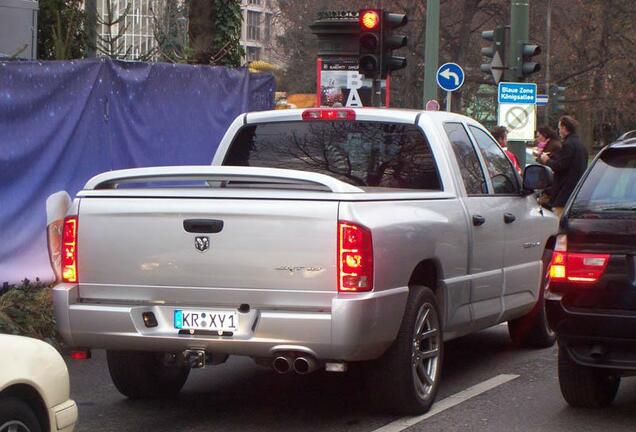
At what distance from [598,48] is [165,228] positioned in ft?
127

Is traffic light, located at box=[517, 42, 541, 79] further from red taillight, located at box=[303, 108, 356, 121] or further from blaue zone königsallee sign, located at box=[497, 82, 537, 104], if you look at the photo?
red taillight, located at box=[303, 108, 356, 121]

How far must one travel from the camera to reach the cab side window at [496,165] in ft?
29.0

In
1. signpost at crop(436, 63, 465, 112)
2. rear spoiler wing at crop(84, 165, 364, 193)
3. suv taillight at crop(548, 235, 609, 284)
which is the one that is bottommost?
suv taillight at crop(548, 235, 609, 284)

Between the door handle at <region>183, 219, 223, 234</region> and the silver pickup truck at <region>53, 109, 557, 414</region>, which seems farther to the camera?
the door handle at <region>183, 219, 223, 234</region>

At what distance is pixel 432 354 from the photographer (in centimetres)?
728

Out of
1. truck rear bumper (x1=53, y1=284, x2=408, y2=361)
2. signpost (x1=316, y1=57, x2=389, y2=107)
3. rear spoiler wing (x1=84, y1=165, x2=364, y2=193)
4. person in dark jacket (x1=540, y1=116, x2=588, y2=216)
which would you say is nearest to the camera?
truck rear bumper (x1=53, y1=284, x2=408, y2=361)

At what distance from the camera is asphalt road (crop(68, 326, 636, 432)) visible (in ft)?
22.7

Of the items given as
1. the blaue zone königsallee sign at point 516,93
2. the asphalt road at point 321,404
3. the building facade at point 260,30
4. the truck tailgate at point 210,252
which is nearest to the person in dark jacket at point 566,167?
the blaue zone königsallee sign at point 516,93

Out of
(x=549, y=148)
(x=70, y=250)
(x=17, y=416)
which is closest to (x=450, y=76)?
(x=549, y=148)

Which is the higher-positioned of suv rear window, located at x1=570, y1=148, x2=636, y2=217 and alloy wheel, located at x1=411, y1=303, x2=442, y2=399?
suv rear window, located at x1=570, y1=148, x2=636, y2=217

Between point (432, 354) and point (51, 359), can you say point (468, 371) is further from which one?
point (51, 359)

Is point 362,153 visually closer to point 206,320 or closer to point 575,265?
point 575,265

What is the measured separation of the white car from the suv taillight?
293cm

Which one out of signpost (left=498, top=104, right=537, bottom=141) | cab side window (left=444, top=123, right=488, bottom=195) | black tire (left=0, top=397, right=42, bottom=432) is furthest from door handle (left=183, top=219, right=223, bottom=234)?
signpost (left=498, top=104, right=537, bottom=141)
